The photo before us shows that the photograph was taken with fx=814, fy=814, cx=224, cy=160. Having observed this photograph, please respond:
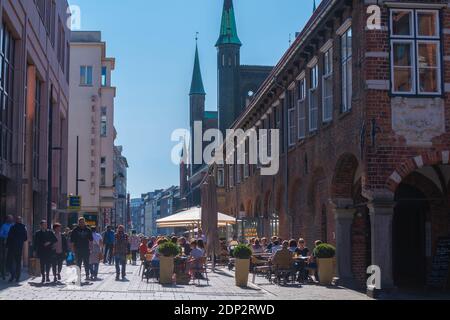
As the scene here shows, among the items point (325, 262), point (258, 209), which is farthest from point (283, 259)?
point (258, 209)

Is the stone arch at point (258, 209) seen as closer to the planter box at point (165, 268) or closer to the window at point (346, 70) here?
the window at point (346, 70)

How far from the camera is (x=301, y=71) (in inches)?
1131

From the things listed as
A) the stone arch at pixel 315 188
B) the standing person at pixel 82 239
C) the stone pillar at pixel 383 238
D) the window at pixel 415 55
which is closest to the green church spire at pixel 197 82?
the stone arch at pixel 315 188

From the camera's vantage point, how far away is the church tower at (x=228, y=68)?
87.7m

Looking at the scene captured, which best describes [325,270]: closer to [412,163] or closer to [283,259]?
[283,259]

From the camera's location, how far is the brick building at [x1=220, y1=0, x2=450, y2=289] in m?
20.0

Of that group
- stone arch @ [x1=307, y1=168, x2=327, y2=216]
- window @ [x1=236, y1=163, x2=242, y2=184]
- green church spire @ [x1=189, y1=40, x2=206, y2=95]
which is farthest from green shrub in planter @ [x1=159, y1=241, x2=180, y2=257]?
green church spire @ [x1=189, y1=40, x2=206, y2=95]

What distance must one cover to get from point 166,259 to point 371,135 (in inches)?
257

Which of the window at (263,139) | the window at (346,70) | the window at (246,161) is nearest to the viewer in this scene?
the window at (346,70)

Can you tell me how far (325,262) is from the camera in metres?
22.7

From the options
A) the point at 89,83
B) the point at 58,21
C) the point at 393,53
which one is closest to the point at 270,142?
the point at 58,21

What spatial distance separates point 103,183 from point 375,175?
55.5m

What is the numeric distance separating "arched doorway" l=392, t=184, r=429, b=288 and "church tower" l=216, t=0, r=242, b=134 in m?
63.3

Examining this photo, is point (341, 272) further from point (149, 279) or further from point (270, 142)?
point (270, 142)
